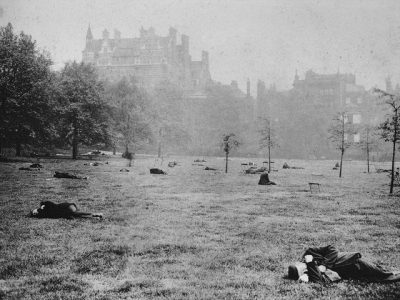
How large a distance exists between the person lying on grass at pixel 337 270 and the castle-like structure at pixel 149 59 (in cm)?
10700

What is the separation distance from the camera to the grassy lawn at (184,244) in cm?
646

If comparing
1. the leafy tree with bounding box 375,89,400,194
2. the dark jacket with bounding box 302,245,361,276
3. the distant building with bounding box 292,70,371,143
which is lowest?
the dark jacket with bounding box 302,245,361,276

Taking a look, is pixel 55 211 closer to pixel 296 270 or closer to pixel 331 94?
pixel 296 270

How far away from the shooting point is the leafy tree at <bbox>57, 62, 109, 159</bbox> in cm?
4612

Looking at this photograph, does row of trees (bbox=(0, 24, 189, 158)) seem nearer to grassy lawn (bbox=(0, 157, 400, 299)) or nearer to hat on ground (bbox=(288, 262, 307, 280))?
grassy lawn (bbox=(0, 157, 400, 299))

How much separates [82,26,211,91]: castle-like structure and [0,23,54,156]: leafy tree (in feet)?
233

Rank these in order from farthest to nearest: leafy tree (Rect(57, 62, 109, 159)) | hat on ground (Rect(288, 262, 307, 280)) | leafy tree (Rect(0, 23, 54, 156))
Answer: leafy tree (Rect(57, 62, 109, 159)) < leafy tree (Rect(0, 23, 54, 156)) < hat on ground (Rect(288, 262, 307, 280))

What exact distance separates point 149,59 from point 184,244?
113 meters

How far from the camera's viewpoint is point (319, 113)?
87.4 meters

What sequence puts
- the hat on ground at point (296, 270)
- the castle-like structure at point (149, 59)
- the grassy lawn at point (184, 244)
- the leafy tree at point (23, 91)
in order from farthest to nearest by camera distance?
1. the castle-like structure at point (149, 59)
2. the leafy tree at point (23, 91)
3. the hat on ground at point (296, 270)
4. the grassy lawn at point (184, 244)

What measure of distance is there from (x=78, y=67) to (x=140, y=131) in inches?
548

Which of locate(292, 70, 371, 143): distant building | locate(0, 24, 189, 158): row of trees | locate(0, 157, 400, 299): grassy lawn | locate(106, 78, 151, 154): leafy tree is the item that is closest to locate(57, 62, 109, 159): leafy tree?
locate(0, 24, 189, 158): row of trees

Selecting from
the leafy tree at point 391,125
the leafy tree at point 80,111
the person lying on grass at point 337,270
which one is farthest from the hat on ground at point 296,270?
the leafy tree at point 80,111

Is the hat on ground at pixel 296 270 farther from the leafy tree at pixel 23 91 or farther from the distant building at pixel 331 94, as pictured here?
the distant building at pixel 331 94
